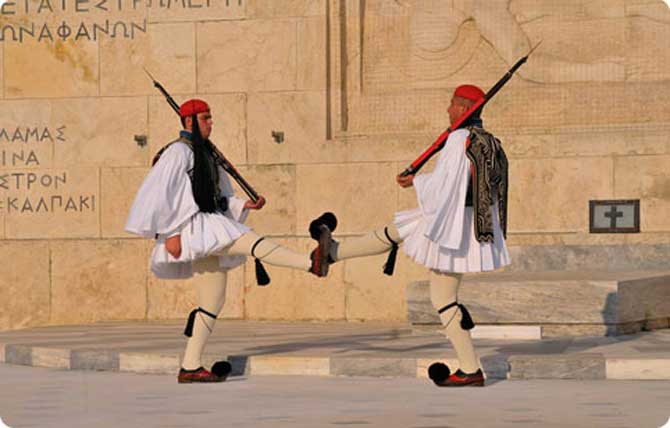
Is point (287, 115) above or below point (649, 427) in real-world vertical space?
above

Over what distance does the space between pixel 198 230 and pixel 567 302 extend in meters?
3.56

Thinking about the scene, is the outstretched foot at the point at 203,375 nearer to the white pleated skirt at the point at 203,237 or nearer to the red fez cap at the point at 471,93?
the white pleated skirt at the point at 203,237

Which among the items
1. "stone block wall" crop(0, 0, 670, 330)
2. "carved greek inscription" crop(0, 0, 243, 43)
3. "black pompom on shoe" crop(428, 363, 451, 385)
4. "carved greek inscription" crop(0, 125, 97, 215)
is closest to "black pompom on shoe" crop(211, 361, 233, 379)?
"black pompom on shoe" crop(428, 363, 451, 385)

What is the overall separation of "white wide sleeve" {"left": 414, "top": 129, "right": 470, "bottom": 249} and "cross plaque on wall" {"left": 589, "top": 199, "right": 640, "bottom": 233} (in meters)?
5.36

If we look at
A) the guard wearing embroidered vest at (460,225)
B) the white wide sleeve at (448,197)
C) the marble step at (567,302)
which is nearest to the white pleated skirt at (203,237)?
Result: the guard wearing embroidered vest at (460,225)

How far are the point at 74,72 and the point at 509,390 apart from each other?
26.5 feet

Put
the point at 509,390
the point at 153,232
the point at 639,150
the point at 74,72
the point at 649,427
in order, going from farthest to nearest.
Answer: the point at 74,72, the point at 639,150, the point at 153,232, the point at 509,390, the point at 649,427

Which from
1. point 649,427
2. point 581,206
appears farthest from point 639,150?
point 649,427

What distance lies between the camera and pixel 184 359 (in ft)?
33.7

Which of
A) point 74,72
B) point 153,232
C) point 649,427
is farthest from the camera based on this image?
point 74,72

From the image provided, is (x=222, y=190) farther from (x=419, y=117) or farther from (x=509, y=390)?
(x=419, y=117)

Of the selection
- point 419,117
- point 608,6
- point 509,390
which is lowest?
point 509,390

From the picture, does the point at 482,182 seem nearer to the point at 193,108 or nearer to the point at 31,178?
the point at 193,108

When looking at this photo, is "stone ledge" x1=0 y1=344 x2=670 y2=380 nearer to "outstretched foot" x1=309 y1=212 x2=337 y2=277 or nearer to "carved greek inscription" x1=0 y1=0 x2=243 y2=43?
"outstretched foot" x1=309 y1=212 x2=337 y2=277
